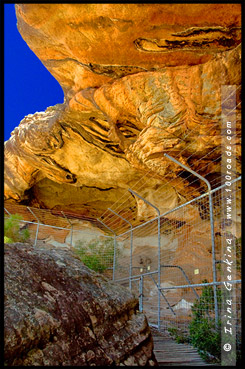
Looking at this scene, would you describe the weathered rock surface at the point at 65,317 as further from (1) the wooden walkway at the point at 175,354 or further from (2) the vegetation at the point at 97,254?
(2) the vegetation at the point at 97,254

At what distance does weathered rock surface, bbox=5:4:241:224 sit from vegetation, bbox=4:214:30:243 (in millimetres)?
2791

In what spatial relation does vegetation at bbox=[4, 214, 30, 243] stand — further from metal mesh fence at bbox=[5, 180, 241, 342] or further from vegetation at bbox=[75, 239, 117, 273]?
vegetation at bbox=[75, 239, 117, 273]

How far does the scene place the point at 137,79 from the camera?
6383mm

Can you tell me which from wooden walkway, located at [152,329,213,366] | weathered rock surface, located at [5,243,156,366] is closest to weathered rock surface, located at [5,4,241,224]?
wooden walkway, located at [152,329,213,366]

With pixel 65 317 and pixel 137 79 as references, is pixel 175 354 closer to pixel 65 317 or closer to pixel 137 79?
pixel 65 317

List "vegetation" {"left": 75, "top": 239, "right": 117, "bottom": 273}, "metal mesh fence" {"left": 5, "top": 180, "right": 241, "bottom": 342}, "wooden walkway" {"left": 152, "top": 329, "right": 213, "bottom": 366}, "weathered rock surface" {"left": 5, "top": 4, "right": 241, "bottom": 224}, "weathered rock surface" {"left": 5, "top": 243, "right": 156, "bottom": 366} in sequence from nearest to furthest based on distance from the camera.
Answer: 1. "weathered rock surface" {"left": 5, "top": 243, "right": 156, "bottom": 366}
2. "wooden walkway" {"left": 152, "top": 329, "right": 213, "bottom": 366}
3. "weathered rock surface" {"left": 5, "top": 4, "right": 241, "bottom": 224}
4. "metal mesh fence" {"left": 5, "top": 180, "right": 241, "bottom": 342}
5. "vegetation" {"left": 75, "top": 239, "right": 117, "bottom": 273}

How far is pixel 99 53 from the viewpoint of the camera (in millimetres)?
6043

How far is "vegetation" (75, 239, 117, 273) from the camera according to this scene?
9.93 m

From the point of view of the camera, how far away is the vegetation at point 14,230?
10.2m

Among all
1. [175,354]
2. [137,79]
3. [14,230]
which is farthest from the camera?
[14,230]

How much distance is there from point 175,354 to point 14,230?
918 cm

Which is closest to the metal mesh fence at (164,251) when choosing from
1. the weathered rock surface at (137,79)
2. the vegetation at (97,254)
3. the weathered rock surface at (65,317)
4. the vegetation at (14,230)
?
the vegetation at (97,254)

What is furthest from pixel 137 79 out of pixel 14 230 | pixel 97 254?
pixel 14 230

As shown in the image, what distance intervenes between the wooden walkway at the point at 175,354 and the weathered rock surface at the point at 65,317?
2.57 feet
